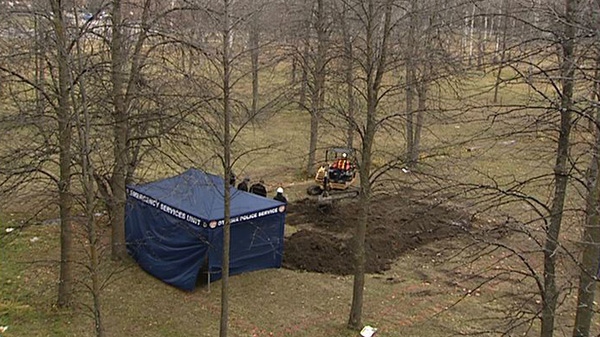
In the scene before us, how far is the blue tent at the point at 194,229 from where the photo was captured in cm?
1189

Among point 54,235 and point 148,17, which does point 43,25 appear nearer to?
point 148,17

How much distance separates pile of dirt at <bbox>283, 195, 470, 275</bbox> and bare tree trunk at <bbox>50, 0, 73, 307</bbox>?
492 centimetres

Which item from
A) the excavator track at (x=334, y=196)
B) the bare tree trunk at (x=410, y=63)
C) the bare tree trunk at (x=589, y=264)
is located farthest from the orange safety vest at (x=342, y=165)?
the bare tree trunk at (x=589, y=264)

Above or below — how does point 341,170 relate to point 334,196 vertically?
above

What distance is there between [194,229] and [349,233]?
4.96 metres

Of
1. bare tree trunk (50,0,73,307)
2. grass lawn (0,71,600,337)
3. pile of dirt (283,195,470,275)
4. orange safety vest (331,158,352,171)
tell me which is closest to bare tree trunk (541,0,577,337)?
grass lawn (0,71,600,337)

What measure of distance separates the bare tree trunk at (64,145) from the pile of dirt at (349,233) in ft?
16.2

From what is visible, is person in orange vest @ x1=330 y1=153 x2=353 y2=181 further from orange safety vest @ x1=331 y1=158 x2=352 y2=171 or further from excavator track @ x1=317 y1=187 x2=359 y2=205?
excavator track @ x1=317 y1=187 x2=359 y2=205

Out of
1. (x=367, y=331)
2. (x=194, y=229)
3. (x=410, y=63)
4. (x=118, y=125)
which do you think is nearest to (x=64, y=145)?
(x=118, y=125)

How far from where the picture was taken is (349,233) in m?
15.4

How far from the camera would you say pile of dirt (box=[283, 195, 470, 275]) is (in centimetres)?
1358

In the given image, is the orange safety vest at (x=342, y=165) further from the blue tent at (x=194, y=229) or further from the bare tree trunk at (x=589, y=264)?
the bare tree trunk at (x=589, y=264)

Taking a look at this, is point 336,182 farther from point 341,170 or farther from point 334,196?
point 334,196

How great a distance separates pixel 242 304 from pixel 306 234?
366 cm
